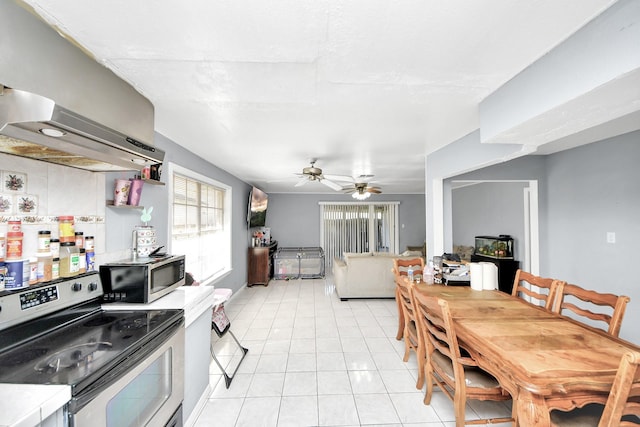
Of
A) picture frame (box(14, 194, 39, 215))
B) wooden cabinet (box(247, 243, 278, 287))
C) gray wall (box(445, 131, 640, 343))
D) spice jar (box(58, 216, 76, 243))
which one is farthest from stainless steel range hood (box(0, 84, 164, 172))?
wooden cabinet (box(247, 243, 278, 287))

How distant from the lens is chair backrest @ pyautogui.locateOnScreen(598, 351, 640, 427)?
90cm

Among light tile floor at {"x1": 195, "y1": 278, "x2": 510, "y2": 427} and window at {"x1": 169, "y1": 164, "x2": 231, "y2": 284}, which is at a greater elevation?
A: window at {"x1": 169, "y1": 164, "x2": 231, "y2": 284}

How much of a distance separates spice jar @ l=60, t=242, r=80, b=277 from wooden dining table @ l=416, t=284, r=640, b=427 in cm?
230

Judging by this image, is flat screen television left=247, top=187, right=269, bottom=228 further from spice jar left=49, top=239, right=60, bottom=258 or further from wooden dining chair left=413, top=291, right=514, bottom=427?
wooden dining chair left=413, top=291, right=514, bottom=427

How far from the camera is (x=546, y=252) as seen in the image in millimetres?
3174

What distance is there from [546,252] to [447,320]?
2760 millimetres

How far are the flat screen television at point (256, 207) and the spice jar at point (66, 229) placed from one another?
366cm

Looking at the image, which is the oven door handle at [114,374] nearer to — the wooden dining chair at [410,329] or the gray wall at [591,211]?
the wooden dining chair at [410,329]

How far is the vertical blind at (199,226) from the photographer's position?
292cm

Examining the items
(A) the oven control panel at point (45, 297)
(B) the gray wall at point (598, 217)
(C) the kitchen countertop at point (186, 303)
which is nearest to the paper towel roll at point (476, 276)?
(B) the gray wall at point (598, 217)

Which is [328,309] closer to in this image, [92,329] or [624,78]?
[92,329]

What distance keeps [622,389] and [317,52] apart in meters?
1.84

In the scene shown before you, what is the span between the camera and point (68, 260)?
1384 mm

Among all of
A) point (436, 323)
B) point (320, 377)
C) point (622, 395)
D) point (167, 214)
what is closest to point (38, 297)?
point (167, 214)
